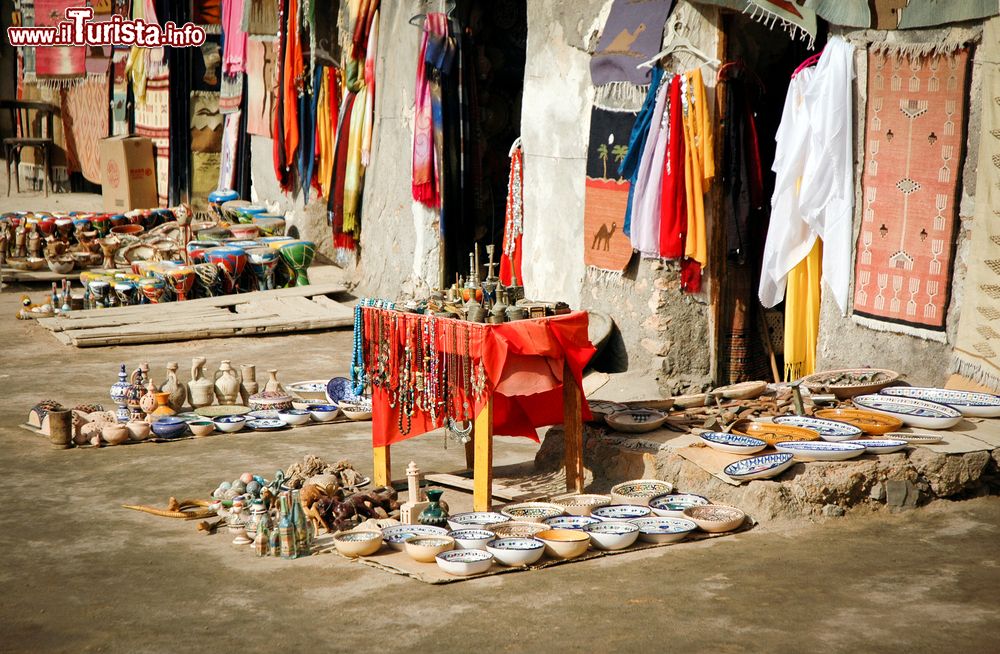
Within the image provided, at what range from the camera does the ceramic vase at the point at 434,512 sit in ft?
18.4

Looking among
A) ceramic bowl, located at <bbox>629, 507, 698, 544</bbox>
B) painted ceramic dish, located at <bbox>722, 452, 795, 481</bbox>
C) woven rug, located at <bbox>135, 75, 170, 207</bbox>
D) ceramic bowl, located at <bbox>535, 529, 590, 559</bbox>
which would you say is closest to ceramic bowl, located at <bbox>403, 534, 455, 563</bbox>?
ceramic bowl, located at <bbox>535, 529, 590, 559</bbox>

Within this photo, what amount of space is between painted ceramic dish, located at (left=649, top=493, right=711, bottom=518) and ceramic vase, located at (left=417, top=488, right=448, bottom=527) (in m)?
0.97

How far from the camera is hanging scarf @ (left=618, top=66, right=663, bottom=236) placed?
311 inches

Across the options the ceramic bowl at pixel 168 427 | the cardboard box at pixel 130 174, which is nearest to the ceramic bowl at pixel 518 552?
the ceramic bowl at pixel 168 427

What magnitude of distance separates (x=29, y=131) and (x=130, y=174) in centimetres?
595

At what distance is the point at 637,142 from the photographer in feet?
26.3

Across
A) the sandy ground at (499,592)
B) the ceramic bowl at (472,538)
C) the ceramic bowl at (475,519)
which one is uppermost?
the ceramic bowl at (472,538)

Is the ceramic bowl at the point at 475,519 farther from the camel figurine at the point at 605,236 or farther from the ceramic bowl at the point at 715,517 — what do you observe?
the camel figurine at the point at 605,236

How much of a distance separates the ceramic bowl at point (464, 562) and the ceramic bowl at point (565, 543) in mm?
276

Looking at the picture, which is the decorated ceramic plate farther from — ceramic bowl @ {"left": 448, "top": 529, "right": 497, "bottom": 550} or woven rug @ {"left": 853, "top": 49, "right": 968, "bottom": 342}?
ceramic bowl @ {"left": 448, "top": 529, "right": 497, "bottom": 550}

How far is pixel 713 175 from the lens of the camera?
767 centimetres

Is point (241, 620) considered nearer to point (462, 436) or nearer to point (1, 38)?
point (462, 436)

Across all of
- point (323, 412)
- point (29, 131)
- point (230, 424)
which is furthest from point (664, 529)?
point (29, 131)

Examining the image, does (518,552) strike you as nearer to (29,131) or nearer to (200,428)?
(200,428)
